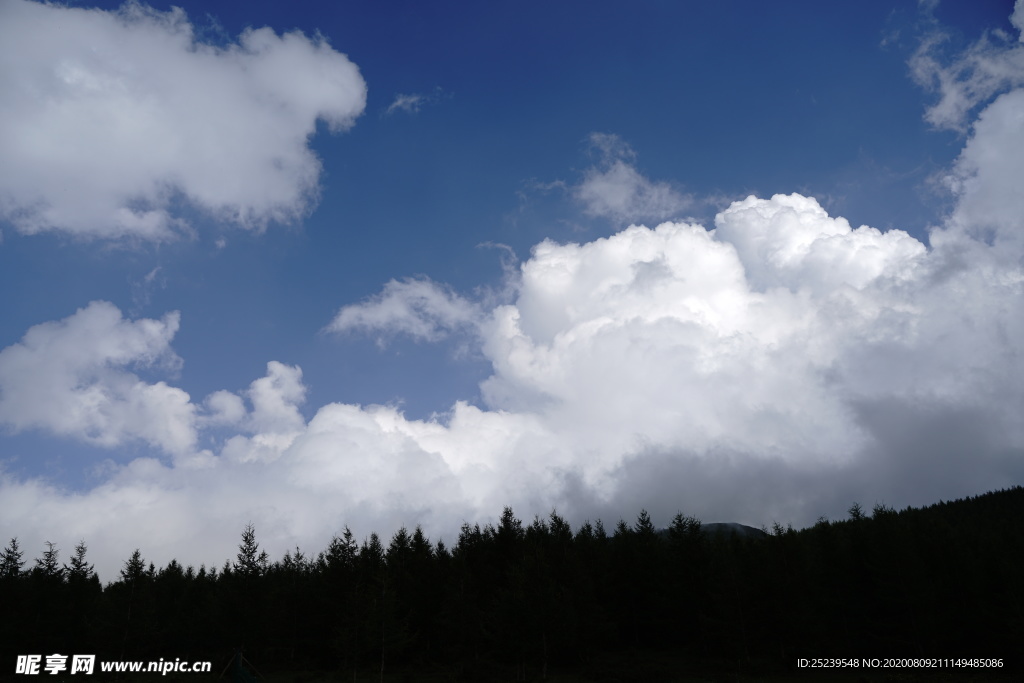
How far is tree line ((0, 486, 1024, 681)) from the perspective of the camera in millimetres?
50562

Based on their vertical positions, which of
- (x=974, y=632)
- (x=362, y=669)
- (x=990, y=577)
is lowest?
(x=362, y=669)

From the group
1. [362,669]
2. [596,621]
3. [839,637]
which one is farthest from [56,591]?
[839,637]

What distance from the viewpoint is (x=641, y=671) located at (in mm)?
49156

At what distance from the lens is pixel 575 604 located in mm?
57344

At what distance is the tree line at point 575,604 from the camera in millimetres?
50562

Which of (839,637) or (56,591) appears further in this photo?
(56,591)

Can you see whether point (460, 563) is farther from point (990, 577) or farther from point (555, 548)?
point (990, 577)

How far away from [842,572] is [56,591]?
317 feet

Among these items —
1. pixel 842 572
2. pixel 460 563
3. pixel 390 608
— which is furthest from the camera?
pixel 460 563

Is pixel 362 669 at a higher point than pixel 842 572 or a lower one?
lower

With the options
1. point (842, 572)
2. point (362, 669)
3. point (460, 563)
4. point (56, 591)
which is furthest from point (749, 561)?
point (56, 591)

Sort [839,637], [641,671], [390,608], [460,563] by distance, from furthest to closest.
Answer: [460,563] < [839,637] < [390,608] < [641,671]

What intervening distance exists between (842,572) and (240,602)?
Result: 7038 centimetres

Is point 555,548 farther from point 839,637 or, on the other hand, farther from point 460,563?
point 839,637
